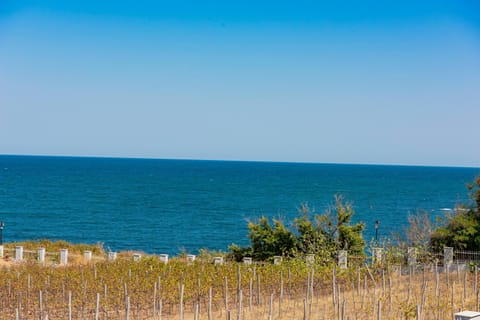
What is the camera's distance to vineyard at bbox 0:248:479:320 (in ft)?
51.1

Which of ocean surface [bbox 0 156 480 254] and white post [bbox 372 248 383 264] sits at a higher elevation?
white post [bbox 372 248 383 264]

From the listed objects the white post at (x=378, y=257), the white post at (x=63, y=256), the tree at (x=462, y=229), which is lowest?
the white post at (x=63, y=256)

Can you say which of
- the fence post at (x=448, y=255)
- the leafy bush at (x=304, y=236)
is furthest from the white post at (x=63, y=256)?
the fence post at (x=448, y=255)

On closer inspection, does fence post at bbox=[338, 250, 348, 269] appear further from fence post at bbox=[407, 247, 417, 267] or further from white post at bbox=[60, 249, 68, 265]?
white post at bbox=[60, 249, 68, 265]

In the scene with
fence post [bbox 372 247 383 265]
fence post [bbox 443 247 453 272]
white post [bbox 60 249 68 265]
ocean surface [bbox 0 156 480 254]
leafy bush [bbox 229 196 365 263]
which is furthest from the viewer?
ocean surface [bbox 0 156 480 254]

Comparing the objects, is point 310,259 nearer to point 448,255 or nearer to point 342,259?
point 342,259

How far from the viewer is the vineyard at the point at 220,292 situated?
1559 centimetres

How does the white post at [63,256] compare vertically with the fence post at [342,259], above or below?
below

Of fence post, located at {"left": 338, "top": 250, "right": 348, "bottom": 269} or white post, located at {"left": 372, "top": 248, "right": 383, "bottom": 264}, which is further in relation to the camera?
fence post, located at {"left": 338, "top": 250, "right": 348, "bottom": 269}

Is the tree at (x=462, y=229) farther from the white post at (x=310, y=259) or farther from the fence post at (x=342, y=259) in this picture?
the white post at (x=310, y=259)

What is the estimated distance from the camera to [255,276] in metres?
20.0

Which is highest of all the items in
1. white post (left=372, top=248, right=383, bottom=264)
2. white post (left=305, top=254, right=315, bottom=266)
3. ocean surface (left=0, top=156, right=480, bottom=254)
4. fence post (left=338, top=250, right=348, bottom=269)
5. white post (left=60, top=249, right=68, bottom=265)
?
white post (left=372, top=248, right=383, bottom=264)

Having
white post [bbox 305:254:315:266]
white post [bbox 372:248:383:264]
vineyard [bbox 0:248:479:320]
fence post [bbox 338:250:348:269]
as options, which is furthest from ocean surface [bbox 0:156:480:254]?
vineyard [bbox 0:248:479:320]

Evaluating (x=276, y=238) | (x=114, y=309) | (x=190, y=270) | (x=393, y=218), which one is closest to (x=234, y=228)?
(x=393, y=218)
